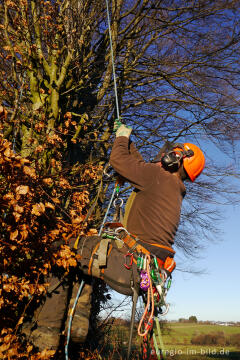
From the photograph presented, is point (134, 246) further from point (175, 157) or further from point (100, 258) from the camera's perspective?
point (175, 157)

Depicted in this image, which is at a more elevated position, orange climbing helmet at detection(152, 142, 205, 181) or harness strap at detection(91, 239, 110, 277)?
A: orange climbing helmet at detection(152, 142, 205, 181)

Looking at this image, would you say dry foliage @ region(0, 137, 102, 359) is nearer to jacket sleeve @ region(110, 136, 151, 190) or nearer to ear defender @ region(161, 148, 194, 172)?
jacket sleeve @ region(110, 136, 151, 190)

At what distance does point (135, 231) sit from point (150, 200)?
38cm

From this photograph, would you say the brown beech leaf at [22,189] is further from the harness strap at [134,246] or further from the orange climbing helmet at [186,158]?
the orange climbing helmet at [186,158]

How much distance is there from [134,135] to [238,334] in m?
35.6

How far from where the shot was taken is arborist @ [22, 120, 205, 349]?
2799 millimetres

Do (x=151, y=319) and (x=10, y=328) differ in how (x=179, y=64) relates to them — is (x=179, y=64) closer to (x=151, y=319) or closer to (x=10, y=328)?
(x=151, y=319)

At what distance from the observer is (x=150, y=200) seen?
302cm

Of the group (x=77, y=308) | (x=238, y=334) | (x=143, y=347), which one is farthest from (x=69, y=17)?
(x=238, y=334)

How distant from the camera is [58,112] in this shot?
4855 millimetres

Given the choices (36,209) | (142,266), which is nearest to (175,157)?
(142,266)

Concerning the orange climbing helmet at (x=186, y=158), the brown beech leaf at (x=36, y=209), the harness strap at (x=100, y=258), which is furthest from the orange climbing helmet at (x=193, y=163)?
the brown beech leaf at (x=36, y=209)

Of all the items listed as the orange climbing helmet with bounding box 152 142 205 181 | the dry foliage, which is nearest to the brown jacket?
the orange climbing helmet with bounding box 152 142 205 181

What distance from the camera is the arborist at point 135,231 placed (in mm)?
2799
